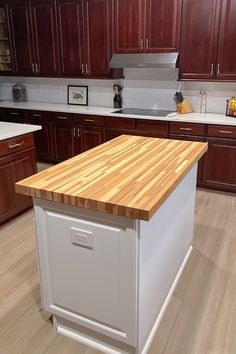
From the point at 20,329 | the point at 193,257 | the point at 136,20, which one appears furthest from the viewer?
the point at 136,20

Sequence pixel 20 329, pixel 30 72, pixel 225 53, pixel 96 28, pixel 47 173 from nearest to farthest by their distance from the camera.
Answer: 1. pixel 47 173
2. pixel 20 329
3. pixel 225 53
4. pixel 96 28
5. pixel 30 72

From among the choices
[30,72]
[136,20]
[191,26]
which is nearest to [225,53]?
[191,26]

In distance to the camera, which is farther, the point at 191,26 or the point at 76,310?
the point at 191,26

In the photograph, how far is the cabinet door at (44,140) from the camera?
15.4 ft

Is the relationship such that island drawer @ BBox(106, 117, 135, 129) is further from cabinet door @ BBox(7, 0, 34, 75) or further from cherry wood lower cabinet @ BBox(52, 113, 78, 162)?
cabinet door @ BBox(7, 0, 34, 75)

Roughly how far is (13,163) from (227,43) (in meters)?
2.64

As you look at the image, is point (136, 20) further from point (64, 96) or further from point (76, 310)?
point (76, 310)

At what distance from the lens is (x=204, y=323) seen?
192 centimetres

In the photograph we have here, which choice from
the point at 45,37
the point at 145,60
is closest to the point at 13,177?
the point at 145,60

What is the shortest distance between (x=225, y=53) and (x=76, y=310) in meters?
3.13

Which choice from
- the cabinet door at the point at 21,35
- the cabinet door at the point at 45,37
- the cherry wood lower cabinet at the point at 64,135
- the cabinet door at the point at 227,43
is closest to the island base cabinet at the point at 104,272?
the cabinet door at the point at 227,43

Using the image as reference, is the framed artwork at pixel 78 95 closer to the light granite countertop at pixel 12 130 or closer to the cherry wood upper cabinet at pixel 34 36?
the cherry wood upper cabinet at pixel 34 36

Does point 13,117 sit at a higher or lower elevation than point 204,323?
higher

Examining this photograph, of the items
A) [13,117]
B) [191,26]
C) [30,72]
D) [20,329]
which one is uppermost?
[191,26]
